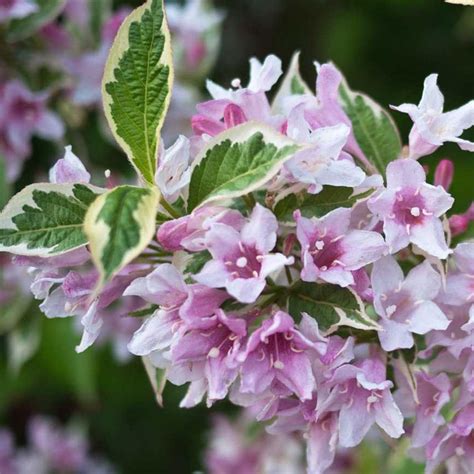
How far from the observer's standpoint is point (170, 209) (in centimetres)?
98

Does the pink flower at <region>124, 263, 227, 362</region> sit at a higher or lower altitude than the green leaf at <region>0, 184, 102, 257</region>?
lower

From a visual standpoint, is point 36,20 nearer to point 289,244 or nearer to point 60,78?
point 60,78

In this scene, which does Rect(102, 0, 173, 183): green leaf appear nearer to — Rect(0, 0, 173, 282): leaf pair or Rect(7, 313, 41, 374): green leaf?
Rect(0, 0, 173, 282): leaf pair

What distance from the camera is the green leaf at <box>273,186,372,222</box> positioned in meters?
0.97

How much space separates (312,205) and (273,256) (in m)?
0.12

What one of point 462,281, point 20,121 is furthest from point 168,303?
point 20,121

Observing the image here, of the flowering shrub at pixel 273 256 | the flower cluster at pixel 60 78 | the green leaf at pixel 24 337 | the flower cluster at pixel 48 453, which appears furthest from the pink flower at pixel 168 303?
the flower cluster at pixel 48 453

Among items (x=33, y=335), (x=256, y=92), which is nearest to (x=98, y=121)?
(x=33, y=335)

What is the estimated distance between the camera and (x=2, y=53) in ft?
5.43

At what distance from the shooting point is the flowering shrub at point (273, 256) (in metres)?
0.90

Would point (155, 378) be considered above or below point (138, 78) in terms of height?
below

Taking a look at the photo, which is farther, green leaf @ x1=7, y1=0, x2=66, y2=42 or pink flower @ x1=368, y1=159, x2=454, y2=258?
green leaf @ x1=7, y1=0, x2=66, y2=42

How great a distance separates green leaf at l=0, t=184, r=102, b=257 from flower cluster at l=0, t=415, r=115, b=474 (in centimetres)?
135

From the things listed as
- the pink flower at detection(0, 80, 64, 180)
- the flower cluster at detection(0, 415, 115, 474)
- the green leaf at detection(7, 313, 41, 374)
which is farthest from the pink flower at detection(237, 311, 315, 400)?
the flower cluster at detection(0, 415, 115, 474)
